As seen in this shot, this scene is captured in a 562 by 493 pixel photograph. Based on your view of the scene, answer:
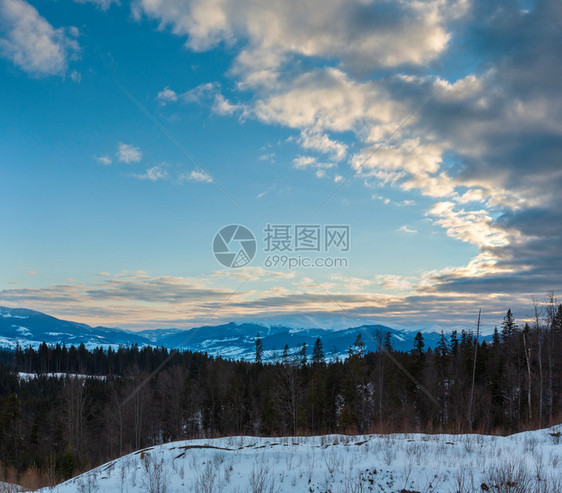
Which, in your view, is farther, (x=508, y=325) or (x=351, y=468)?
(x=508, y=325)

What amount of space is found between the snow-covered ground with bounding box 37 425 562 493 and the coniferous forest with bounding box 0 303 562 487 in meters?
33.9

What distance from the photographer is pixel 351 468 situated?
30.4 ft

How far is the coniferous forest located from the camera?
49250 millimetres

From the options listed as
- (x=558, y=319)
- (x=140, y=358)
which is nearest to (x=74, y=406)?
(x=558, y=319)

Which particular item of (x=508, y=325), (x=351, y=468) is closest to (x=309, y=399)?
(x=508, y=325)

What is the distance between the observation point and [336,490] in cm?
854

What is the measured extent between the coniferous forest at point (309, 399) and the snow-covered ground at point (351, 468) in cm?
3390

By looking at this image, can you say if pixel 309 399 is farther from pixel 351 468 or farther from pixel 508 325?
pixel 351 468

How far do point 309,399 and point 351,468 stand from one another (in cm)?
5836

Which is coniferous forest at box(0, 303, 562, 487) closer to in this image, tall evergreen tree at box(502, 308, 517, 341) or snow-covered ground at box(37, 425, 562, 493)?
tall evergreen tree at box(502, 308, 517, 341)

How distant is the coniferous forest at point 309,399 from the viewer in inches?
1939

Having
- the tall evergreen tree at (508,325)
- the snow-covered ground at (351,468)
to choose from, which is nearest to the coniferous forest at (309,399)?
the tall evergreen tree at (508,325)

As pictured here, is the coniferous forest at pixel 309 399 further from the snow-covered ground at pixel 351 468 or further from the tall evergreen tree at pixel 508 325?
the snow-covered ground at pixel 351 468

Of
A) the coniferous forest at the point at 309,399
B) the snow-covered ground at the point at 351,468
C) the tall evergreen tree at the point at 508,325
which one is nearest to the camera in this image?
the snow-covered ground at the point at 351,468
